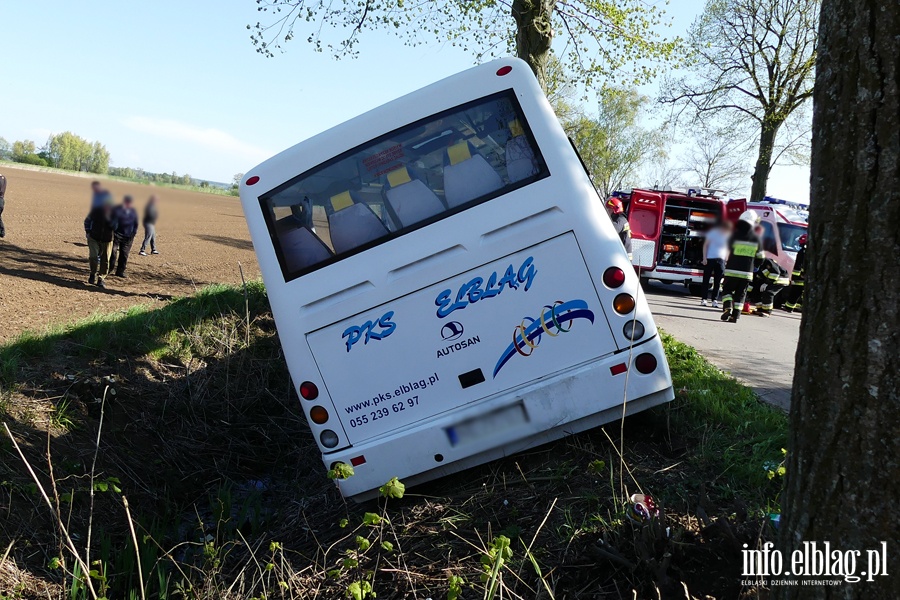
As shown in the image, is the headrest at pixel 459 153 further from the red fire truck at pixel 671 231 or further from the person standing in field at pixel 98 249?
the red fire truck at pixel 671 231

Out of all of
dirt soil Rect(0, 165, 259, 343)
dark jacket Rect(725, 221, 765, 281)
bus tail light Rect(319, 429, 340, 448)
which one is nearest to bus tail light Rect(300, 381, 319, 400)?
bus tail light Rect(319, 429, 340, 448)

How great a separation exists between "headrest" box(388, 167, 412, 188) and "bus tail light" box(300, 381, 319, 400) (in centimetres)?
146

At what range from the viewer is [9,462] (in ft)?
19.2

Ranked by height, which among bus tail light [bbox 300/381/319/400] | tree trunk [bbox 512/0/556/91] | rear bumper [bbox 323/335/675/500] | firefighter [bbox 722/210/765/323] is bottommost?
firefighter [bbox 722/210/765/323]

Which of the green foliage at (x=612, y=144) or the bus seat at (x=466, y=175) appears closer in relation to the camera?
the bus seat at (x=466, y=175)

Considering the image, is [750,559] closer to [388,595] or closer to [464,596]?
[464,596]

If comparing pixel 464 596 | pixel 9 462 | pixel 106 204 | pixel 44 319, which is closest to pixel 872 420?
pixel 464 596

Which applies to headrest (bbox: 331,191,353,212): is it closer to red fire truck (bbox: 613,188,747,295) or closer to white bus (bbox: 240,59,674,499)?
white bus (bbox: 240,59,674,499)

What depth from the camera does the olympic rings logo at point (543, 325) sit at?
4832mm

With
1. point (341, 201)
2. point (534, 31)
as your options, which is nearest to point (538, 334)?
point (341, 201)

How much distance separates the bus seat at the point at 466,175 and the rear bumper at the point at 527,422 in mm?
1322

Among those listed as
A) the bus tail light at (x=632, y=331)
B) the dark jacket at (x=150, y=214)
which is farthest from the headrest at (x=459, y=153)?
the dark jacket at (x=150, y=214)

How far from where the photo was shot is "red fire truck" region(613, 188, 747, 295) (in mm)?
18672

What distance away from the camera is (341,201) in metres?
5.22
